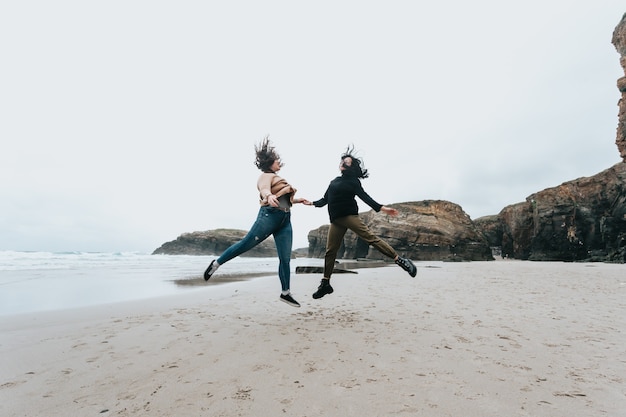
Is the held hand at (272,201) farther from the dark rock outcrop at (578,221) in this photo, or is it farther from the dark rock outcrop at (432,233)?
the dark rock outcrop at (432,233)

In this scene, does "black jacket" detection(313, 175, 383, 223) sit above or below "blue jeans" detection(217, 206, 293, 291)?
above

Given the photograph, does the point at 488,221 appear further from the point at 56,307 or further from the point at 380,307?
the point at 56,307

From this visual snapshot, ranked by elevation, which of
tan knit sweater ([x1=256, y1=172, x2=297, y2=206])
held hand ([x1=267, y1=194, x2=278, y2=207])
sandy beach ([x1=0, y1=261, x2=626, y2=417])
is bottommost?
sandy beach ([x1=0, y1=261, x2=626, y2=417])

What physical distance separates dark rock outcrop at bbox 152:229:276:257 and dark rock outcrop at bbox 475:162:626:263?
48.2 metres

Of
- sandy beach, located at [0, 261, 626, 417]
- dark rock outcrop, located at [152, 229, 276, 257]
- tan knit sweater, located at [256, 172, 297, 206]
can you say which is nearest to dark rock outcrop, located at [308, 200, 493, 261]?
sandy beach, located at [0, 261, 626, 417]

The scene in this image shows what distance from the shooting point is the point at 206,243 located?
209ft

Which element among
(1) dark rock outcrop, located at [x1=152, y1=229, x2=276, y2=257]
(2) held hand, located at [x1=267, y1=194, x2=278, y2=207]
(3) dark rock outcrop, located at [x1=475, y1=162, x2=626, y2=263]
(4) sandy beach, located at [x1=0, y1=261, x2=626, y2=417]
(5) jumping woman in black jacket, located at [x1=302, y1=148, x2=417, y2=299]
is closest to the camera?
(4) sandy beach, located at [x1=0, y1=261, x2=626, y2=417]

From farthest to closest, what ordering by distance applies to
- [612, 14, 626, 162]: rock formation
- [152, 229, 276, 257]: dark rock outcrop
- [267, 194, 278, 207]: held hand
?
[152, 229, 276, 257]: dark rock outcrop, [612, 14, 626, 162]: rock formation, [267, 194, 278, 207]: held hand

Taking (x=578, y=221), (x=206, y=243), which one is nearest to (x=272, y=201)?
(x=578, y=221)

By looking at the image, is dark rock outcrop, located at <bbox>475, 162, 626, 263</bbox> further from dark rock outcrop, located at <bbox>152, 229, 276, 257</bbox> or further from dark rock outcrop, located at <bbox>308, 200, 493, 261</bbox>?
dark rock outcrop, located at <bbox>152, 229, 276, 257</bbox>

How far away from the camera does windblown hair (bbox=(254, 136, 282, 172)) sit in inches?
182

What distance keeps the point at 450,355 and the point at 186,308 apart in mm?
4148

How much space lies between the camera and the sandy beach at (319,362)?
1906 mm

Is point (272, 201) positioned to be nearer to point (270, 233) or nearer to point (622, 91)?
point (270, 233)
